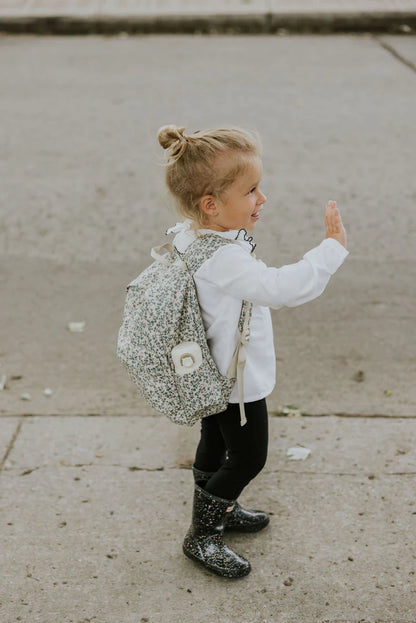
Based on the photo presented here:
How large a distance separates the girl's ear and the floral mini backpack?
74mm

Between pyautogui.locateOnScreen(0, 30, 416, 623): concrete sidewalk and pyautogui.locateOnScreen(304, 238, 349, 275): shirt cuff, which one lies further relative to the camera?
pyautogui.locateOnScreen(0, 30, 416, 623): concrete sidewalk

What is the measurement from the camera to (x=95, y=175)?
6289 mm

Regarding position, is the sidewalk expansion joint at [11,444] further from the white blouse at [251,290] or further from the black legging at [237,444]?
the white blouse at [251,290]

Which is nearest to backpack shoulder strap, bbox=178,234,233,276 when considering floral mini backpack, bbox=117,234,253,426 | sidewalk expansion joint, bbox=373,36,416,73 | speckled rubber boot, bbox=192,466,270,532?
floral mini backpack, bbox=117,234,253,426

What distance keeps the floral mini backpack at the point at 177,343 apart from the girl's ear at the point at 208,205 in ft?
0.24

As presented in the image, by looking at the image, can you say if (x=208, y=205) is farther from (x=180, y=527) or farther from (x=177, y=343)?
(x=180, y=527)

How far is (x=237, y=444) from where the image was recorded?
8.69 ft

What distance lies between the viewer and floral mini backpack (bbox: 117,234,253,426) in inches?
95.3

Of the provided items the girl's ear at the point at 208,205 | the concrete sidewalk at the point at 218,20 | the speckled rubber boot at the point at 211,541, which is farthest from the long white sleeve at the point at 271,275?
the concrete sidewalk at the point at 218,20

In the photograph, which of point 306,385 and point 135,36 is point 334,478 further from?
point 135,36

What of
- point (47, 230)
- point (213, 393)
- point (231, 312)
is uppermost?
point (231, 312)

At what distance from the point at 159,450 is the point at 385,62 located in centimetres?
675

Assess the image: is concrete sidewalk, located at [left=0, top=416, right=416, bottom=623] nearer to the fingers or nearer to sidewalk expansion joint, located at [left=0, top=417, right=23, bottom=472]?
sidewalk expansion joint, located at [left=0, top=417, right=23, bottom=472]

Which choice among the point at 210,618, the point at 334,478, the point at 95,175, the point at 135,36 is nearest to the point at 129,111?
the point at 95,175
